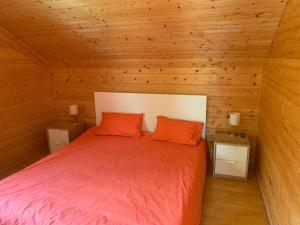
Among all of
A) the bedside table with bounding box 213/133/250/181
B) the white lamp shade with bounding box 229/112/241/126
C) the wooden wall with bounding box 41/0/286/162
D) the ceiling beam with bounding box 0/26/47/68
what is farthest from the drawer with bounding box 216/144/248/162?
the ceiling beam with bounding box 0/26/47/68

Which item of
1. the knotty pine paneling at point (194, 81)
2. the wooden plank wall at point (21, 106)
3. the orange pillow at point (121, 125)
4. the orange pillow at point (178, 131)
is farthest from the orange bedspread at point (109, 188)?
the wooden plank wall at point (21, 106)

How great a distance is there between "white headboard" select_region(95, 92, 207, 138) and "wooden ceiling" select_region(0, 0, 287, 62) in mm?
549

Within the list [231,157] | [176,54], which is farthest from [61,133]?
[231,157]

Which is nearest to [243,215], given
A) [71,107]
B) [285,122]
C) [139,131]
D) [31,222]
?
[285,122]

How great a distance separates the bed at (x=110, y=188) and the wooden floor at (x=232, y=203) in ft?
0.85

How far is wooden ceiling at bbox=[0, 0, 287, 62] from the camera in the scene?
6.75ft

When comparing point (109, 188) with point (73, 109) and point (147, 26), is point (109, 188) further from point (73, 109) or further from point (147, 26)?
point (73, 109)

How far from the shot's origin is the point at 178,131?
2.91 m

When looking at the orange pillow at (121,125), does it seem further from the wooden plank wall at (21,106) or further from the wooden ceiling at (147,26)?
the wooden plank wall at (21,106)

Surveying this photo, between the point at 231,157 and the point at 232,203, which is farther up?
the point at 231,157

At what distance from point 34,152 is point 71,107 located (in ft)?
3.01

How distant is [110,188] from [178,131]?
127 cm

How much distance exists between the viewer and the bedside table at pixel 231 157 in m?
2.71

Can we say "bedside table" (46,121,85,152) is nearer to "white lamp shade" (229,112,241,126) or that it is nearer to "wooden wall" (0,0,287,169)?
"wooden wall" (0,0,287,169)
